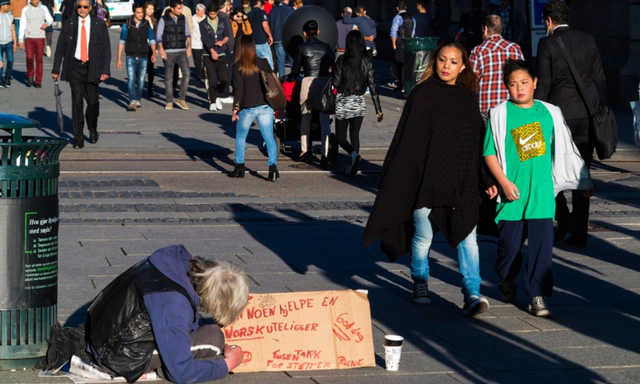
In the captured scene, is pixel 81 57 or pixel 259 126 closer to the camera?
pixel 259 126

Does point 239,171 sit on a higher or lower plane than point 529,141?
lower

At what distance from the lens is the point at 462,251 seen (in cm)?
726

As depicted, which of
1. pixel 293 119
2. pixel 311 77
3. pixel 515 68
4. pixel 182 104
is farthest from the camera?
pixel 182 104

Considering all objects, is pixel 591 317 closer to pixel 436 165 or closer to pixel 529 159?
pixel 529 159

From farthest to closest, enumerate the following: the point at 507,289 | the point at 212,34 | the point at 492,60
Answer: the point at 212,34, the point at 492,60, the point at 507,289

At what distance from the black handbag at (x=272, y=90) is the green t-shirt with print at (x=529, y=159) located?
571cm

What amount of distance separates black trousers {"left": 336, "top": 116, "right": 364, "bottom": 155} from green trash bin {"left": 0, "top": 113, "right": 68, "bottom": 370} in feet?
24.9

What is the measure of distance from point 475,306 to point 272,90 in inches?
238

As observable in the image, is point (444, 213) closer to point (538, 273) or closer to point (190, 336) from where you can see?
point (538, 273)

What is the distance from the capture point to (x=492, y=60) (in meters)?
9.87

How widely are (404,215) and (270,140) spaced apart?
574 cm

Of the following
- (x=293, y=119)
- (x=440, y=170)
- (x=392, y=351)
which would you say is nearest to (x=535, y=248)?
(x=440, y=170)

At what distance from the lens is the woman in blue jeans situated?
12680mm

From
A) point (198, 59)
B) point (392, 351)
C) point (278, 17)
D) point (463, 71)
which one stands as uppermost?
point (463, 71)
